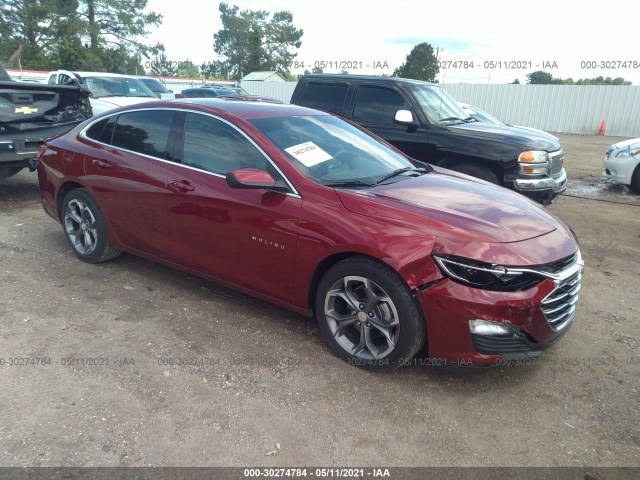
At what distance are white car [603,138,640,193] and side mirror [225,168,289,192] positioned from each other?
25.9 feet

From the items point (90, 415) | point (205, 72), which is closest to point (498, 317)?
point (90, 415)

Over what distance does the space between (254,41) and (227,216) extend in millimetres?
60149

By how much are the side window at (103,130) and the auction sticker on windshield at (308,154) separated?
1.95 metres

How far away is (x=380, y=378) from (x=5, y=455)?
208cm

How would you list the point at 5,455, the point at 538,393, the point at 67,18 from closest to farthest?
the point at 5,455
the point at 538,393
the point at 67,18

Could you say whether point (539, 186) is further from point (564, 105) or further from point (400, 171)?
point (564, 105)

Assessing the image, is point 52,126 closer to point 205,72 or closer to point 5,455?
point 5,455

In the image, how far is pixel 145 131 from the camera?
417 cm

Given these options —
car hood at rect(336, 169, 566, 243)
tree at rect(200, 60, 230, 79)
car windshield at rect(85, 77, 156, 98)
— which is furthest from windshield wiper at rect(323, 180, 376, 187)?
tree at rect(200, 60, 230, 79)

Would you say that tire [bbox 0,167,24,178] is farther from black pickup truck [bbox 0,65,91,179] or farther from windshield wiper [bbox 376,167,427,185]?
windshield wiper [bbox 376,167,427,185]

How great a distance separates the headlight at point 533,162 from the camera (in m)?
6.01

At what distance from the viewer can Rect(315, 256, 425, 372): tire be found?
290 cm

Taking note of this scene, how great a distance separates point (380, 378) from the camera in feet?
10.2

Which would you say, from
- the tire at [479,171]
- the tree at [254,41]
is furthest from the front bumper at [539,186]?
the tree at [254,41]
